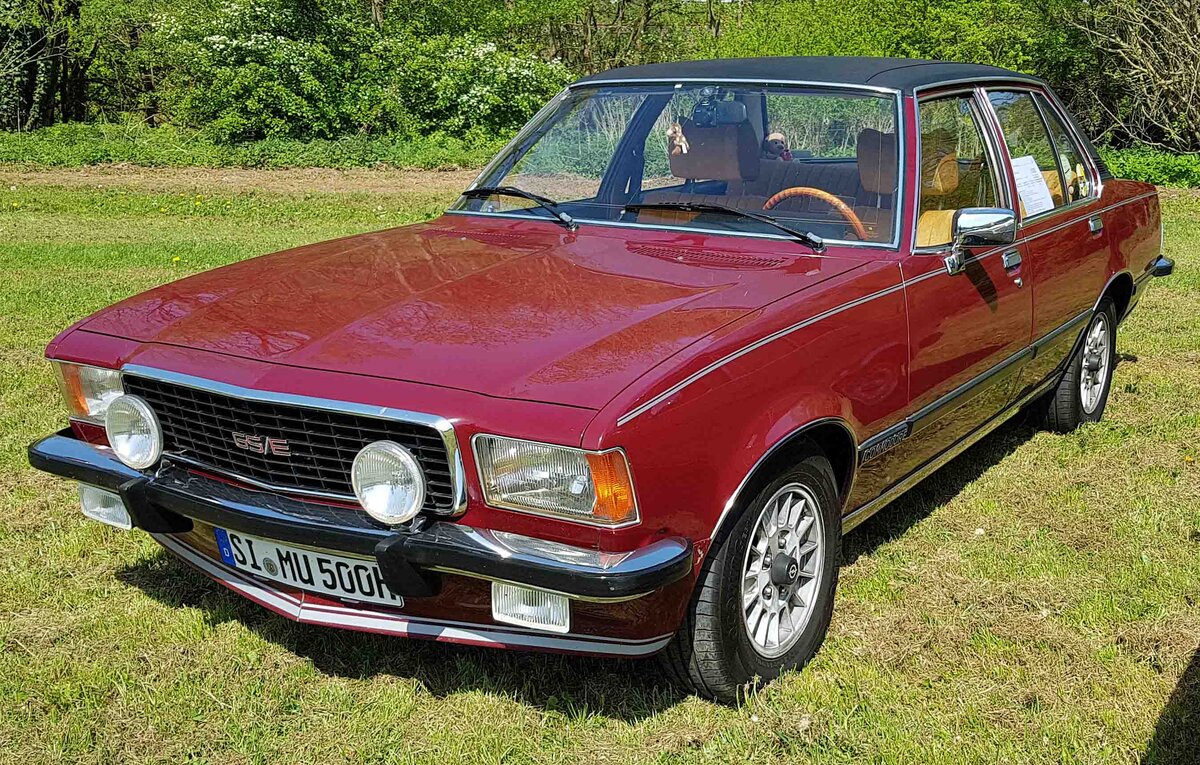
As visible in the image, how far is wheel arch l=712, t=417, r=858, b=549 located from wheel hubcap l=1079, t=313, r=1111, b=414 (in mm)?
2518

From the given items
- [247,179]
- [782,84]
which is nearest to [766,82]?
[782,84]

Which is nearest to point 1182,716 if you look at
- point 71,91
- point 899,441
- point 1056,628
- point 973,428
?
point 1056,628

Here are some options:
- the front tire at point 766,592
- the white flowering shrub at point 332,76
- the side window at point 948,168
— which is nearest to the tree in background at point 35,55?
the white flowering shrub at point 332,76

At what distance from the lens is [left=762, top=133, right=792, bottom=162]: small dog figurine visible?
417cm

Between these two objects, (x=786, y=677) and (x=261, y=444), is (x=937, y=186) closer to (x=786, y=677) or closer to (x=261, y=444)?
(x=786, y=677)

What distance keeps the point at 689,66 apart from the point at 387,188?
13.0 meters

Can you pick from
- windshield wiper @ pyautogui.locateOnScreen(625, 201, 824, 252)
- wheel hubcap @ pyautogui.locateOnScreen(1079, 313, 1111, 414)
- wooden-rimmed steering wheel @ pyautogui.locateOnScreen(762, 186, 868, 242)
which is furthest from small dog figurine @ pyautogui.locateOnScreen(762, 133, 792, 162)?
wheel hubcap @ pyautogui.locateOnScreen(1079, 313, 1111, 414)

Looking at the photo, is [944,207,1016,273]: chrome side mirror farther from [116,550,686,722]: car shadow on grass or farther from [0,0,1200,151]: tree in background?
[0,0,1200,151]: tree in background

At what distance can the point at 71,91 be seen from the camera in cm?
2652

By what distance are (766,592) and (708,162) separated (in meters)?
1.69

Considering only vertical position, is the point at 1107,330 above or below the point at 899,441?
below

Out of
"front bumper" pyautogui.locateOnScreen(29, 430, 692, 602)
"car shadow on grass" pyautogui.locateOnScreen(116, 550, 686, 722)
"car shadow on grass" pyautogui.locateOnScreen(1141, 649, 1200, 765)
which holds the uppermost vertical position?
"front bumper" pyautogui.locateOnScreen(29, 430, 692, 602)

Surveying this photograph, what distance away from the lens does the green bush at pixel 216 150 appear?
19547mm

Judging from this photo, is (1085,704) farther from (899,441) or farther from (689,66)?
(689,66)
